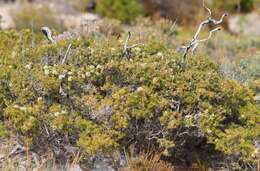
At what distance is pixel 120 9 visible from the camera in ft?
39.7

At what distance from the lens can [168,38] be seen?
729cm

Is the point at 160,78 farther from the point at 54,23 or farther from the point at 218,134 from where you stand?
the point at 54,23

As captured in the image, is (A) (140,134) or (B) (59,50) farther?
(B) (59,50)

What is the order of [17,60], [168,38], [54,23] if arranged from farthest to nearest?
[54,23] < [168,38] < [17,60]

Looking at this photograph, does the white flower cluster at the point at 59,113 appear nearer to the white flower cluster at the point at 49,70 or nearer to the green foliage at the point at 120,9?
the white flower cluster at the point at 49,70

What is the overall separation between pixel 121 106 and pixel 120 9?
808 cm

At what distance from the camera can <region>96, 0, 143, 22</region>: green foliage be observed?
12.1m

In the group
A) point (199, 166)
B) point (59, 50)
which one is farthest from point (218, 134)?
point (59, 50)

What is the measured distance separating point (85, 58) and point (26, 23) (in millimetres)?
5581

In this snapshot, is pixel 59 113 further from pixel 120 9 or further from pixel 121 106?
pixel 120 9

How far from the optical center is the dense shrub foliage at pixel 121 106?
425 centimetres

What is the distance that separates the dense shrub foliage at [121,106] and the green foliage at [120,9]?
7366 mm

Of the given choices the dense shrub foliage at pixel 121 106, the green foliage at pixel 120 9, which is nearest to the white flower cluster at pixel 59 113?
the dense shrub foliage at pixel 121 106

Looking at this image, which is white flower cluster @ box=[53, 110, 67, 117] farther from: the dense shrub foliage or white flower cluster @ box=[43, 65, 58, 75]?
white flower cluster @ box=[43, 65, 58, 75]
